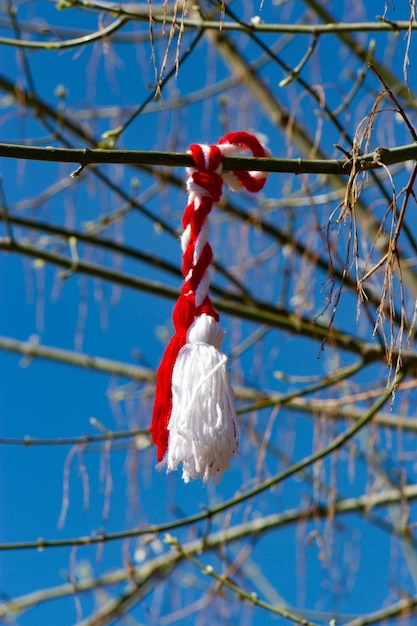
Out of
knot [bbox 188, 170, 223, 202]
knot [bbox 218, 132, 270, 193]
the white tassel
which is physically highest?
knot [bbox 218, 132, 270, 193]

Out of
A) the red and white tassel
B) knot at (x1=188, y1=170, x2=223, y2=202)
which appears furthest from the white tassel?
knot at (x1=188, y1=170, x2=223, y2=202)

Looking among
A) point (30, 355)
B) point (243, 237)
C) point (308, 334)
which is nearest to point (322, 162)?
point (308, 334)

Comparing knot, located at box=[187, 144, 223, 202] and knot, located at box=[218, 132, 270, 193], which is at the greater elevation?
knot, located at box=[218, 132, 270, 193]

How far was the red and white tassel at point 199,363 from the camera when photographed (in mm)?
964

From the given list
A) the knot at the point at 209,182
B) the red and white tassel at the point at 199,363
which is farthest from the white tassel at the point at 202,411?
the knot at the point at 209,182

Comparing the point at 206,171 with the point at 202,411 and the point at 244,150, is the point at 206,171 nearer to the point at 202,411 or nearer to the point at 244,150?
the point at 244,150

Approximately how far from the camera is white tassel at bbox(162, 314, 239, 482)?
96cm

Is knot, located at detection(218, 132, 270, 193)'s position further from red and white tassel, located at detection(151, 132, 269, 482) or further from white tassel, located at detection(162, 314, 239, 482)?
white tassel, located at detection(162, 314, 239, 482)

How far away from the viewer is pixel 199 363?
993 millimetres

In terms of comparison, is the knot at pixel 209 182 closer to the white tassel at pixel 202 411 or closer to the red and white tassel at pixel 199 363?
the red and white tassel at pixel 199 363

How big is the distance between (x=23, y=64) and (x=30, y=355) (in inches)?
39.1

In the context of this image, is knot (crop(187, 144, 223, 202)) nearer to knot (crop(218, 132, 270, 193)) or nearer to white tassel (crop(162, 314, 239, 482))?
knot (crop(218, 132, 270, 193))

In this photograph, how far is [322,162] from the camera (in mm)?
896

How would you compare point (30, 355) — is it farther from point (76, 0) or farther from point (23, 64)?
point (76, 0)
